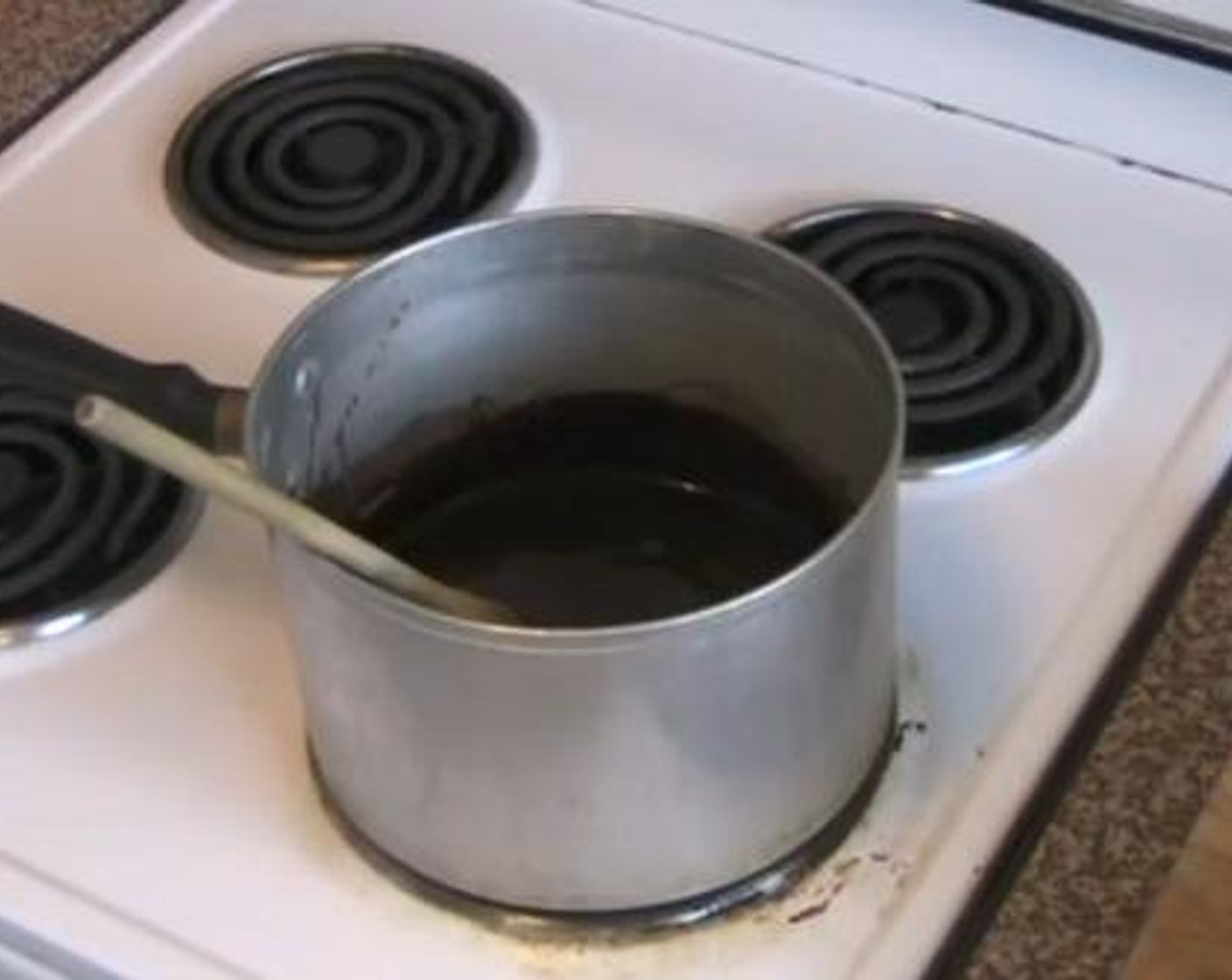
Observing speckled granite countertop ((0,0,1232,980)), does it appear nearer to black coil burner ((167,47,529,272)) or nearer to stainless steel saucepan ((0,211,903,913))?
stainless steel saucepan ((0,211,903,913))

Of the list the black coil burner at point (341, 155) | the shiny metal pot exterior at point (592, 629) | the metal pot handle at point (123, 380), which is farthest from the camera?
the black coil burner at point (341, 155)

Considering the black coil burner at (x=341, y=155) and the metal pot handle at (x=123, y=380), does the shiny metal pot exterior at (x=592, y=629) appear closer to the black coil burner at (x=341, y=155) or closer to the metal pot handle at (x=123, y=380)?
the metal pot handle at (x=123, y=380)

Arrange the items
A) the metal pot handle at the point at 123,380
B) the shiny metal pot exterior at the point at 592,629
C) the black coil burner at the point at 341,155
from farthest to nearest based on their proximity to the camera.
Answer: the black coil burner at the point at 341,155 < the metal pot handle at the point at 123,380 < the shiny metal pot exterior at the point at 592,629

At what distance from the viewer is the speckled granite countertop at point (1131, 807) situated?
62 centimetres

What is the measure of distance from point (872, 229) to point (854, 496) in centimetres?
17

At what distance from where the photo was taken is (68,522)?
29.3 inches

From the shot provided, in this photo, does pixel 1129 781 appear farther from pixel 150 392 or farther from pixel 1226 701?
pixel 150 392

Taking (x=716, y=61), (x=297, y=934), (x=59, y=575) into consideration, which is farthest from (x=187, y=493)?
(x=716, y=61)

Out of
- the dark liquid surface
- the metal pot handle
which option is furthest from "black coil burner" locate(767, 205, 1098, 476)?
the metal pot handle

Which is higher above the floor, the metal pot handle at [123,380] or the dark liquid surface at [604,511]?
A: the metal pot handle at [123,380]

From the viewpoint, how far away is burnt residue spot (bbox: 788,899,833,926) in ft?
2.12

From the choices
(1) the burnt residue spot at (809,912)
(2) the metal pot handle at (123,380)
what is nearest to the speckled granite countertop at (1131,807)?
(1) the burnt residue spot at (809,912)

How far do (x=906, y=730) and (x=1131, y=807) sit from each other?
7 centimetres

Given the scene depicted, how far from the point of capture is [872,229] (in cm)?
82
